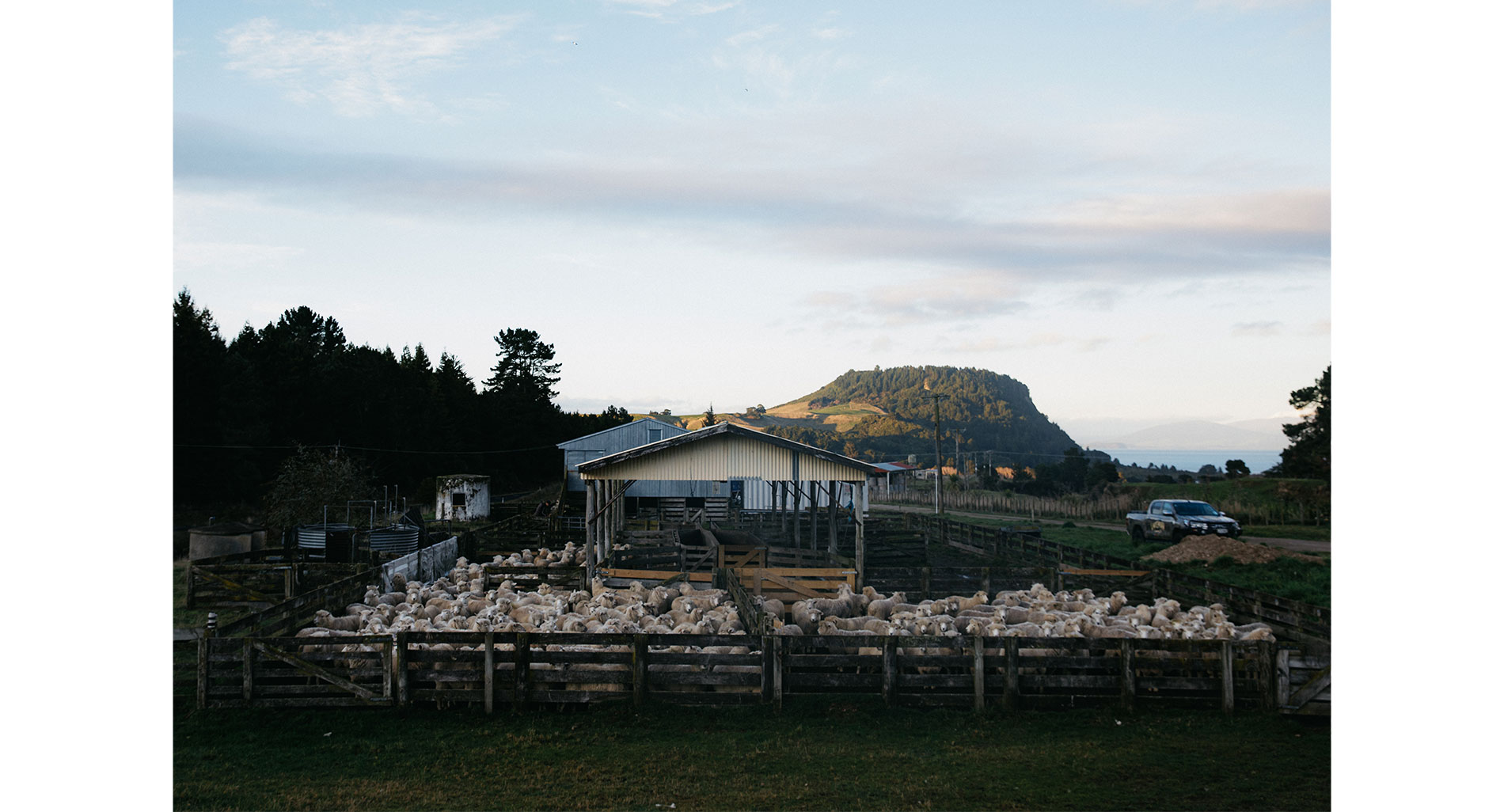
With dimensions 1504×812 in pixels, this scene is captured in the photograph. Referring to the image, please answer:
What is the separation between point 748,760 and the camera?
9.41 metres

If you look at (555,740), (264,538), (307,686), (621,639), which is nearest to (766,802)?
(555,740)

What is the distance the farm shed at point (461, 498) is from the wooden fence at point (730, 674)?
34.5 m

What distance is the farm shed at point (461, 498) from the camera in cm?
4644

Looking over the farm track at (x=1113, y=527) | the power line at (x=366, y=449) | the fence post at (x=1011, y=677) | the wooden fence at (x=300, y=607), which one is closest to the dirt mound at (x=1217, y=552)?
the farm track at (x=1113, y=527)

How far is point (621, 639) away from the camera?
454 inches

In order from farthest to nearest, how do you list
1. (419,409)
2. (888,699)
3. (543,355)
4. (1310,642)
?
(543,355), (419,409), (1310,642), (888,699)

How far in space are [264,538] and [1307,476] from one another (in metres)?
52.9

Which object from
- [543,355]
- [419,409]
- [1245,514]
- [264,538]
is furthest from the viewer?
[543,355]

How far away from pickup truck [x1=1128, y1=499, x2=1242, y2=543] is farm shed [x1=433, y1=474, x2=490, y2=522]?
32.4 meters

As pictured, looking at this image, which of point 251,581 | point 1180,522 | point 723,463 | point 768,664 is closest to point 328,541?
point 251,581

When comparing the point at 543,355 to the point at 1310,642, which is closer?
the point at 1310,642

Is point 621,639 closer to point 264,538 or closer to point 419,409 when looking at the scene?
point 264,538

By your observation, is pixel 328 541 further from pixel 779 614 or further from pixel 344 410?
pixel 344 410

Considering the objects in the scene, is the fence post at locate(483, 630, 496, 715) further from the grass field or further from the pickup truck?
the pickup truck
